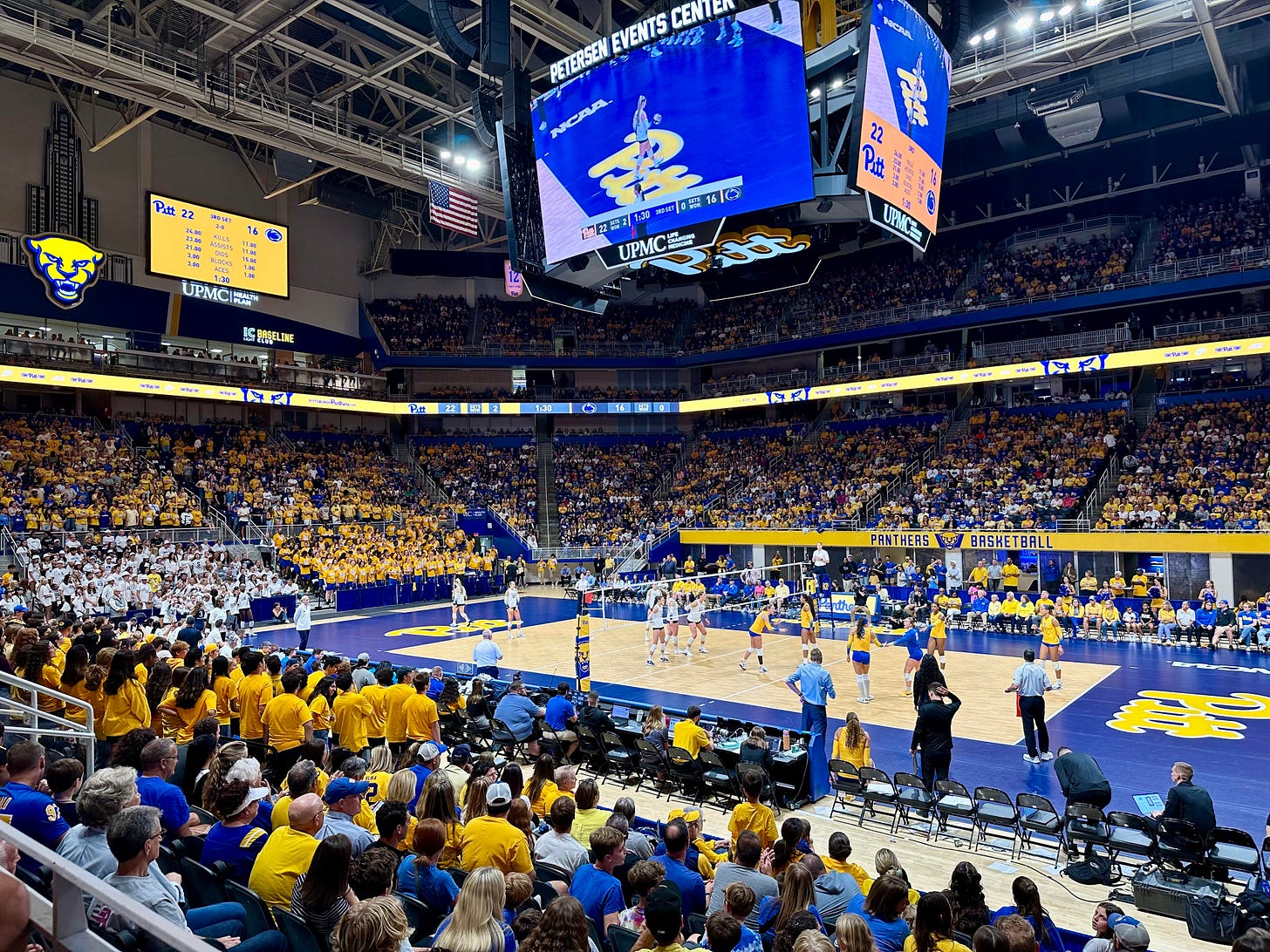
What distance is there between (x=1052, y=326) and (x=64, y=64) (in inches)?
1625

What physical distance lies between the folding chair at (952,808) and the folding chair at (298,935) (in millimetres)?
7932

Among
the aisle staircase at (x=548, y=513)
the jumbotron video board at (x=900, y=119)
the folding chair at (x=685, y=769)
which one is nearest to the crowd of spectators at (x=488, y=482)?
the aisle staircase at (x=548, y=513)

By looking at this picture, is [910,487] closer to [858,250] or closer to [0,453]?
[858,250]

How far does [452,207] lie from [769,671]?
24.4m

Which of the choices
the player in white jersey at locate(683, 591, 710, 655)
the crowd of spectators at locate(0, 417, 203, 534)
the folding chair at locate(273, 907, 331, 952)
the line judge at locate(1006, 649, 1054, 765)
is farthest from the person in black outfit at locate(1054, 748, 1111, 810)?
the crowd of spectators at locate(0, 417, 203, 534)

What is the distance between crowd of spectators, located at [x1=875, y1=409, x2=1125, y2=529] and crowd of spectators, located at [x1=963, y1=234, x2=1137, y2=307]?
562cm

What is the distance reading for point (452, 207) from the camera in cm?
3550

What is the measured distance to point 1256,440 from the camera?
101ft

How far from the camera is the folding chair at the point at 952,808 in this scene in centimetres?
1002

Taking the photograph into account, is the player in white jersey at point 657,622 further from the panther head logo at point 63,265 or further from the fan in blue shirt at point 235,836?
the panther head logo at point 63,265

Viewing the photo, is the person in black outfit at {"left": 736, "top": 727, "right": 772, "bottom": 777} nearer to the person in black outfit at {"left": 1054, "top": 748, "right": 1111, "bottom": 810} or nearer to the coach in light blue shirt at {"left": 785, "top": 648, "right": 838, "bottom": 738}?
the coach in light blue shirt at {"left": 785, "top": 648, "right": 838, "bottom": 738}

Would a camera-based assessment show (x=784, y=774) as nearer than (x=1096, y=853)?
No

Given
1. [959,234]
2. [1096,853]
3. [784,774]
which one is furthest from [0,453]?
[959,234]

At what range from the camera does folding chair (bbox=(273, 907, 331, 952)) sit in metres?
4.36
